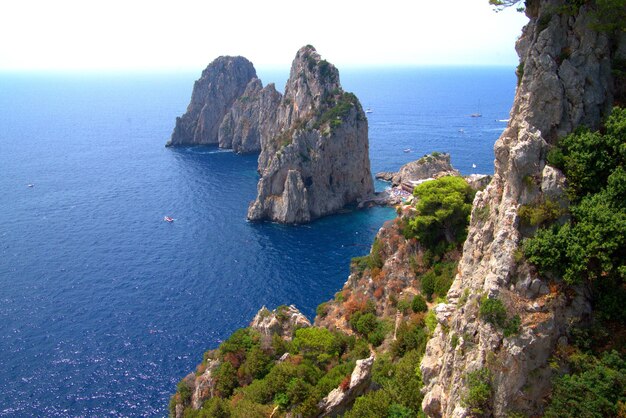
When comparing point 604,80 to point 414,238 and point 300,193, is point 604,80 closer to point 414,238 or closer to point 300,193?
point 414,238

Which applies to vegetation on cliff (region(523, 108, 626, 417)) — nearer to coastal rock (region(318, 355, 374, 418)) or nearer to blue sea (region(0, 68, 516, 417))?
coastal rock (region(318, 355, 374, 418))

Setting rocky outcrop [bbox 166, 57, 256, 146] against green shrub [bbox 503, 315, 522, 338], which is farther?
rocky outcrop [bbox 166, 57, 256, 146]

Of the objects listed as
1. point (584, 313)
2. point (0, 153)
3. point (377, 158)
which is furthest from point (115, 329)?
point (0, 153)

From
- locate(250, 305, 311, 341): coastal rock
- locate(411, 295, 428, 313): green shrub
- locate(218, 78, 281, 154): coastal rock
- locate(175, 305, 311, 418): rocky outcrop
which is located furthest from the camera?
locate(218, 78, 281, 154): coastal rock

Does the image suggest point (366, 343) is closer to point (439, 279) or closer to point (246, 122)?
point (439, 279)

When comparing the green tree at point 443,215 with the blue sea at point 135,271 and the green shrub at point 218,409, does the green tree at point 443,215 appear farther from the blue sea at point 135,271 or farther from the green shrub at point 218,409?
the blue sea at point 135,271

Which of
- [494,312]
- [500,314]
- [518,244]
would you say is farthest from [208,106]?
[500,314]

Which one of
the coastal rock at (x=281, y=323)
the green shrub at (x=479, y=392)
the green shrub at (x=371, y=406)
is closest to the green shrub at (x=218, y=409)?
the coastal rock at (x=281, y=323)

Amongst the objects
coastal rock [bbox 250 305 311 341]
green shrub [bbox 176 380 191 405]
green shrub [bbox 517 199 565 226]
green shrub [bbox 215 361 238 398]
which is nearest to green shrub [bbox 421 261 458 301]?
coastal rock [bbox 250 305 311 341]
